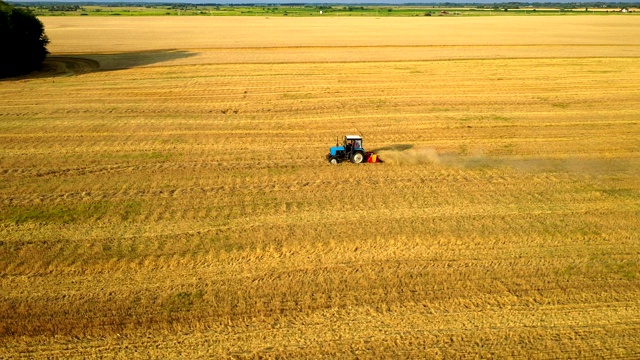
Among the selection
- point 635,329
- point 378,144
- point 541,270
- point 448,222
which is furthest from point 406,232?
point 378,144

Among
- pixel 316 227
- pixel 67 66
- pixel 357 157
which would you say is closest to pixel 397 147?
pixel 357 157

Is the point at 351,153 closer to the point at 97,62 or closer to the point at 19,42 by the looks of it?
the point at 19,42

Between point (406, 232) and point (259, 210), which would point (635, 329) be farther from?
point (259, 210)

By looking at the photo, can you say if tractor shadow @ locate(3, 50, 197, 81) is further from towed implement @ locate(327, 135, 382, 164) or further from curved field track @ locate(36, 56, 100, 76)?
towed implement @ locate(327, 135, 382, 164)

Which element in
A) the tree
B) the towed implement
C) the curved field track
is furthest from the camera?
the curved field track

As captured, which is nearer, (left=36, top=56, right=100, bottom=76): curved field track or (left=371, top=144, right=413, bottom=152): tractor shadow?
(left=371, top=144, right=413, bottom=152): tractor shadow

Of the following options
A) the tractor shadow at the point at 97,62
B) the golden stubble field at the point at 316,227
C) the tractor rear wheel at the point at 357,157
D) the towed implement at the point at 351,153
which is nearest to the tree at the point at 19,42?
the tractor shadow at the point at 97,62

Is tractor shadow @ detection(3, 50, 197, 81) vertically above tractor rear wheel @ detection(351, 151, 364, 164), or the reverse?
tractor shadow @ detection(3, 50, 197, 81)

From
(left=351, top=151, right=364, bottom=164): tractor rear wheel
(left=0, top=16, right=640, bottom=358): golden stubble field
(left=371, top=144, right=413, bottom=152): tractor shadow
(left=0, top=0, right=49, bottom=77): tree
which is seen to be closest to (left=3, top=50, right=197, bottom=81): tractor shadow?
(left=0, top=0, right=49, bottom=77): tree
